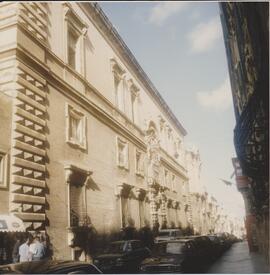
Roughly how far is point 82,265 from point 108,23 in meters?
14.6

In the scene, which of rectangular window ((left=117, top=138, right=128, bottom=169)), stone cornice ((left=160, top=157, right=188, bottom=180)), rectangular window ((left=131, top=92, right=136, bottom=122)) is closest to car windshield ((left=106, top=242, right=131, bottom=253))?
rectangular window ((left=117, top=138, right=128, bottom=169))

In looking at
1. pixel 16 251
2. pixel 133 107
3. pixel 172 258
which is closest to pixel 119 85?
pixel 133 107

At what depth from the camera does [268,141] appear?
26.9ft

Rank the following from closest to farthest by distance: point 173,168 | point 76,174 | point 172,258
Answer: point 172,258 → point 76,174 → point 173,168

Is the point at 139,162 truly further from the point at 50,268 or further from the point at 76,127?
the point at 50,268

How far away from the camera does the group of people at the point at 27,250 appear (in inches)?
391

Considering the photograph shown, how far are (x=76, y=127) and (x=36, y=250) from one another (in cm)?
562

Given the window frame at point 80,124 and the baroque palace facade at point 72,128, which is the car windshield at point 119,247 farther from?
the window frame at point 80,124

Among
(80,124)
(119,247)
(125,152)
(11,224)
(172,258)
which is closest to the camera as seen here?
(11,224)

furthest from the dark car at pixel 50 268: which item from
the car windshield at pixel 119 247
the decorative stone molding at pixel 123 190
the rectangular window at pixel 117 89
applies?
the rectangular window at pixel 117 89

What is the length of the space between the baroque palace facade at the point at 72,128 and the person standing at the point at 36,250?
610mm

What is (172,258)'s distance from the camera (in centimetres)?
1118

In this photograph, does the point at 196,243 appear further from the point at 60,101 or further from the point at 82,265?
the point at 82,265

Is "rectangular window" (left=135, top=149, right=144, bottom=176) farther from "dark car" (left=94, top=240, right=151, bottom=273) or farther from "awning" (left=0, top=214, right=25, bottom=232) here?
"awning" (left=0, top=214, right=25, bottom=232)
